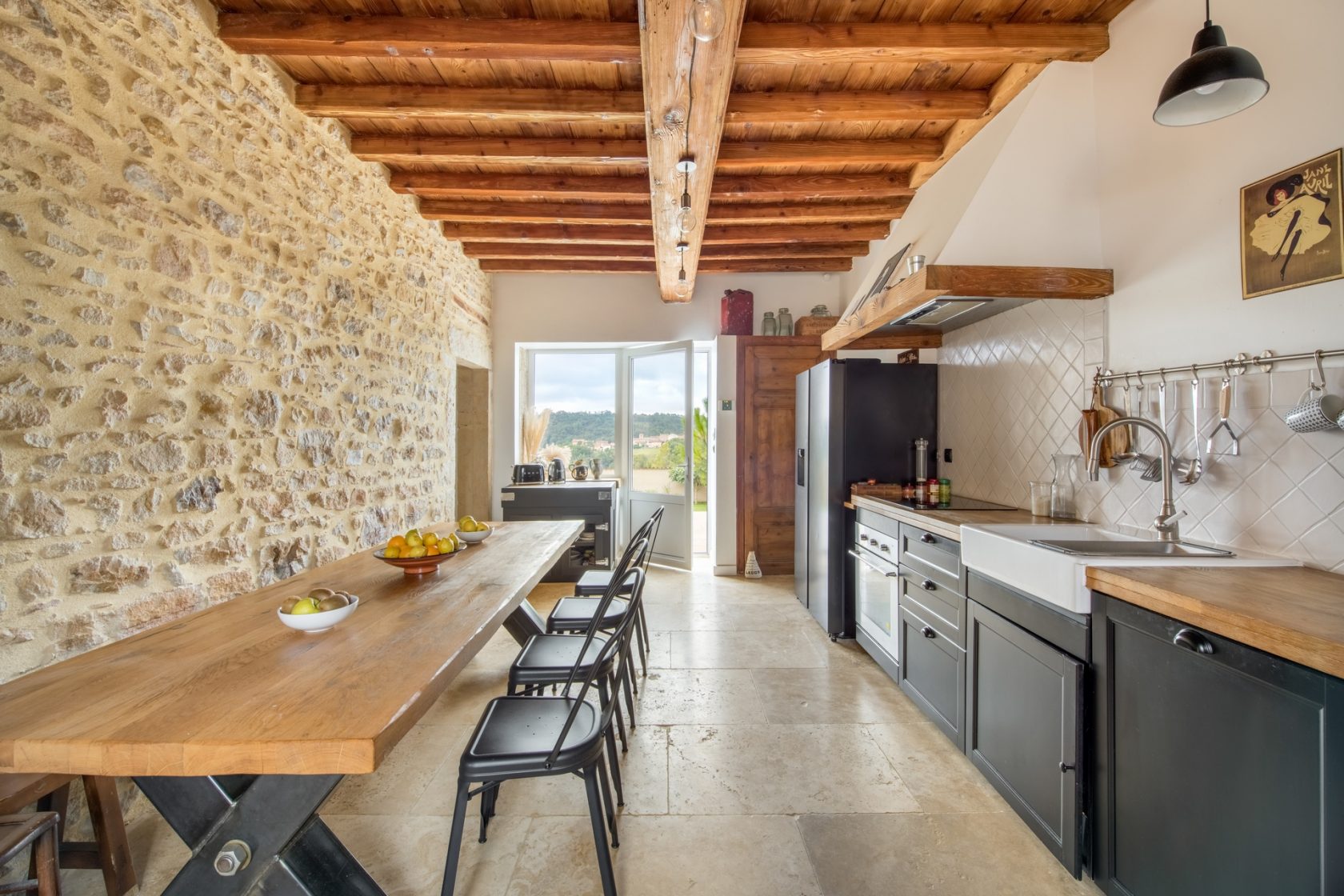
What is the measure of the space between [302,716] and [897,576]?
251cm

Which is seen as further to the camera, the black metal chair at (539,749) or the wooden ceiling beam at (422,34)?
the wooden ceiling beam at (422,34)

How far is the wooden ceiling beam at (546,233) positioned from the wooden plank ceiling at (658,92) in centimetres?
37

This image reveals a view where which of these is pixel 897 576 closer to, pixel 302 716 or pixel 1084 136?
pixel 1084 136

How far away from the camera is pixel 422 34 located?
89.4 inches

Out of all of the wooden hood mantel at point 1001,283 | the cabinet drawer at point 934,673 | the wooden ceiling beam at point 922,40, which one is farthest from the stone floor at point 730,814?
the wooden ceiling beam at point 922,40

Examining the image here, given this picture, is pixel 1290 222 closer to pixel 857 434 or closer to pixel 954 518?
pixel 954 518

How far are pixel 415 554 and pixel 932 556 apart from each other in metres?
2.03

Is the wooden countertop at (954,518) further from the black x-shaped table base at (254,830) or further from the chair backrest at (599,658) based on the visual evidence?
the black x-shaped table base at (254,830)

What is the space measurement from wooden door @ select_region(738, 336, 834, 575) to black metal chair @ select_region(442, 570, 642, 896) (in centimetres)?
364

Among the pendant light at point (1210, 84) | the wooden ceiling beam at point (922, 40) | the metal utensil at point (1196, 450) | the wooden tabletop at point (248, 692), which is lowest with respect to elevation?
the wooden tabletop at point (248, 692)

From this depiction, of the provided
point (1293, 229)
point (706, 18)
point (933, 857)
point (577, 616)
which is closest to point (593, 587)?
point (577, 616)

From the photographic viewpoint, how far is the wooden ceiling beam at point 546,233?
4410 mm

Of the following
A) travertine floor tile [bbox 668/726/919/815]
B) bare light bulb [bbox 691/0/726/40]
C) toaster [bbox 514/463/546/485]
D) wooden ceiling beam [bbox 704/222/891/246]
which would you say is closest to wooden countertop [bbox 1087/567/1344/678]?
travertine floor tile [bbox 668/726/919/815]

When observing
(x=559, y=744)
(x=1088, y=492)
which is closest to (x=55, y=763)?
(x=559, y=744)
